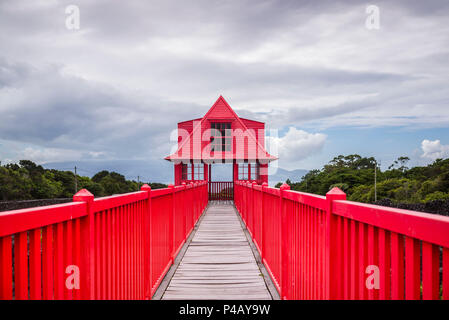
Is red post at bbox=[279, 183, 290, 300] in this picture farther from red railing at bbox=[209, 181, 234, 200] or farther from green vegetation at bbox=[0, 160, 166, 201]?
green vegetation at bbox=[0, 160, 166, 201]

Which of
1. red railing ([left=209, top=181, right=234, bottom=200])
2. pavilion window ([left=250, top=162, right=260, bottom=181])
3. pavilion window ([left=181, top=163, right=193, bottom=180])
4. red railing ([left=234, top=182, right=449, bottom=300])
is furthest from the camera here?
pavilion window ([left=181, top=163, right=193, bottom=180])

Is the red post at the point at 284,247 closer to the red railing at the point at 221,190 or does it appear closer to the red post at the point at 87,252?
the red post at the point at 87,252

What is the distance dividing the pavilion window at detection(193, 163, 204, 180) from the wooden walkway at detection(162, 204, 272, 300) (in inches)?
500

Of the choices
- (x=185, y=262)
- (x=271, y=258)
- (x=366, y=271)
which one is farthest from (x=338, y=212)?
(x=185, y=262)

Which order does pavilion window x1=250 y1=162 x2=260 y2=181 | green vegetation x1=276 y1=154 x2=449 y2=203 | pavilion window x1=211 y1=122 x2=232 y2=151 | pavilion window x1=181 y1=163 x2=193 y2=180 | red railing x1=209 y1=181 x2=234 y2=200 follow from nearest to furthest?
red railing x1=209 y1=181 x2=234 y2=200 < pavilion window x1=250 y1=162 x2=260 y2=181 < pavilion window x1=181 y1=163 x2=193 y2=180 < pavilion window x1=211 y1=122 x2=232 y2=151 < green vegetation x1=276 y1=154 x2=449 y2=203

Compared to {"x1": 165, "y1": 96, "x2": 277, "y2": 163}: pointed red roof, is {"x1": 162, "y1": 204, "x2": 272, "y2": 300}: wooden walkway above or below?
below

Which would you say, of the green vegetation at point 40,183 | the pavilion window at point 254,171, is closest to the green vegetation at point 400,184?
the pavilion window at point 254,171

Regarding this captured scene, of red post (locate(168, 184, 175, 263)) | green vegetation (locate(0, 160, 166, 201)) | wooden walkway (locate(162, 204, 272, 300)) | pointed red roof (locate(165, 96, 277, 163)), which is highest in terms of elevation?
pointed red roof (locate(165, 96, 277, 163))

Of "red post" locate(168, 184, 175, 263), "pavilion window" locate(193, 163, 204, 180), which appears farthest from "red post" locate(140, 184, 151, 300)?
"pavilion window" locate(193, 163, 204, 180)

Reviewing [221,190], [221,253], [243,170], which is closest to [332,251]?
[221,253]

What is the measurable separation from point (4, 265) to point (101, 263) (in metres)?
1.20

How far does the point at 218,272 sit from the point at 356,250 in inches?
145

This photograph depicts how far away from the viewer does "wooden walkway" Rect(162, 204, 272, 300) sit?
14.9 feet

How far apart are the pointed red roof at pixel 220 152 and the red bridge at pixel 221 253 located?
14.0 metres
